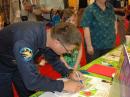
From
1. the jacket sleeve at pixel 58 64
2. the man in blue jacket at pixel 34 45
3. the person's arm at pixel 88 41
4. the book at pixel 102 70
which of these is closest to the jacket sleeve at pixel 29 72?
the man in blue jacket at pixel 34 45

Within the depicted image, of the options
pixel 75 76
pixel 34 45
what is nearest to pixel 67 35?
pixel 34 45

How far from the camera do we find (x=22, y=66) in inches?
50.7

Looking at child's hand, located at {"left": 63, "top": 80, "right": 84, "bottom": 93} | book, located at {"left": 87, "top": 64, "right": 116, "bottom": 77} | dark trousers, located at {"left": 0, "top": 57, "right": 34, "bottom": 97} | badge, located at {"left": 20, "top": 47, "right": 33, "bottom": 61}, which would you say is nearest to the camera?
badge, located at {"left": 20, "top": 47, "right": 33, "bottom": 61}

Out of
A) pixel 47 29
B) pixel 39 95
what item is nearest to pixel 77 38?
pixel 47 29

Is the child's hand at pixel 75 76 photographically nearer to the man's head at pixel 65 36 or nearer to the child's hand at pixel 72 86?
the child's hand at pixel 72 86

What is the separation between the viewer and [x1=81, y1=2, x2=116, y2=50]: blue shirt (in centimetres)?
247

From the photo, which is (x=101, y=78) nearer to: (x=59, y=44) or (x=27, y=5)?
(x=59, y=44)

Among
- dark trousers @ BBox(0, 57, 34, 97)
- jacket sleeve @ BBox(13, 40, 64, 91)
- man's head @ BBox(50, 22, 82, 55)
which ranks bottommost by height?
dark trousers @ BBox(0, 57, 34, 97)

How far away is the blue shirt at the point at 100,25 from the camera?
247 centimetres

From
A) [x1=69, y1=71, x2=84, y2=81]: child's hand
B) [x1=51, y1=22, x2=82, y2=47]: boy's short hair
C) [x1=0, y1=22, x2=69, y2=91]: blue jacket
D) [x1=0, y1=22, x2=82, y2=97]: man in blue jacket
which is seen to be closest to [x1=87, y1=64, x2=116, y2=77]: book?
[x1=69, y1=71, x2=84, y2=81]: child's hand

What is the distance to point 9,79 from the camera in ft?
5.83

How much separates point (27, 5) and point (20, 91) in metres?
2.58

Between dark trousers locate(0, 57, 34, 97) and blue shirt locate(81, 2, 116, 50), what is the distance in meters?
1.00

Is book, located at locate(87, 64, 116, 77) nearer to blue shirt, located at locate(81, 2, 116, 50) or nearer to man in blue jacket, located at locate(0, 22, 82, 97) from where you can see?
man in blue jacket, located at locate(0, 22, 82, 97)
